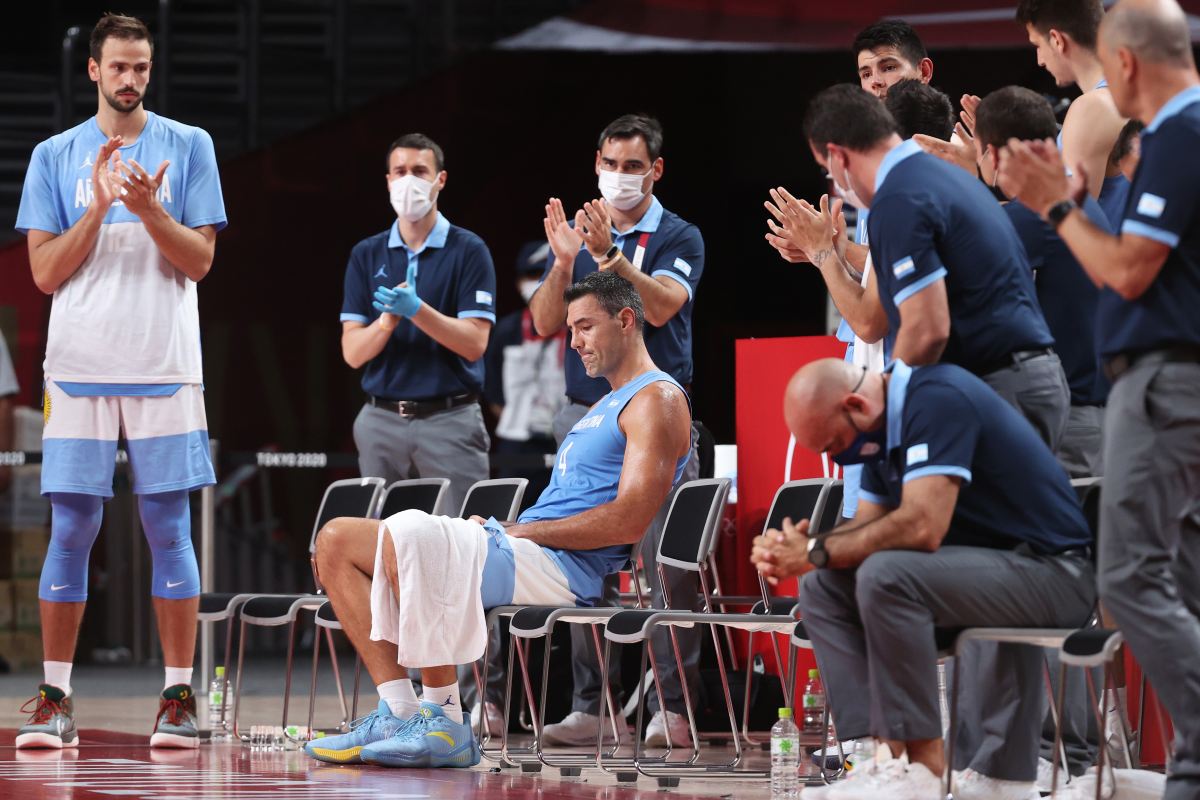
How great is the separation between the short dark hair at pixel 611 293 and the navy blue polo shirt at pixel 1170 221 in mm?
2222

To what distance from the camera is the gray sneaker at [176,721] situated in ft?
18.4

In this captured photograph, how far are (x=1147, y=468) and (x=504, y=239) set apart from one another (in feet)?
29.5

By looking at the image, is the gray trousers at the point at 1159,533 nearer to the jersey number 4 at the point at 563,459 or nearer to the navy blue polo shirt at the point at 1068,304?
the navy blue polo shirt at the point at 1068,304

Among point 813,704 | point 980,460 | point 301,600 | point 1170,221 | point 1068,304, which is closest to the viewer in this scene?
point 1170,221

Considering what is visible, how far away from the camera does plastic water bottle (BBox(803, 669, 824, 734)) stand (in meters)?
5.65

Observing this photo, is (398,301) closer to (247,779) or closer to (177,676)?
(177,676)

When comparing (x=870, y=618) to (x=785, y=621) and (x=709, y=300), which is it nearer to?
(x=785, y=621)

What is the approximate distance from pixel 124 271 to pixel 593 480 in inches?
65.9

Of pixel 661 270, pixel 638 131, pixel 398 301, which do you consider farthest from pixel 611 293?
pixel 398 301

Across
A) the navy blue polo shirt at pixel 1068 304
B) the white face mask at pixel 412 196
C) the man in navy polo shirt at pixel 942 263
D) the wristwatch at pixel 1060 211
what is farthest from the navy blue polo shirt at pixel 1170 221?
the white face mask at pixel 412 196

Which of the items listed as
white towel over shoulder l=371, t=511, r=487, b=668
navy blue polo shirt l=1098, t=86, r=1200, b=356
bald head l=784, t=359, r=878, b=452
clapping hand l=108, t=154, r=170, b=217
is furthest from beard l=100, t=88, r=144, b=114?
navy blue polo shirt l=1098, t=86, r=1200, b=356

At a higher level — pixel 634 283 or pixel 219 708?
pixel 634 283

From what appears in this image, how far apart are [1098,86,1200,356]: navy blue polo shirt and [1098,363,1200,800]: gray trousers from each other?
72 millimetres

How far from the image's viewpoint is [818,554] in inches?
150
